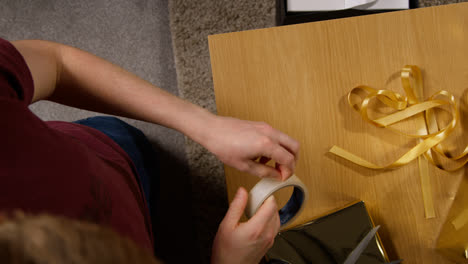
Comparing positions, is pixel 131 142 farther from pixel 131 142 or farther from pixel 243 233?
pixel 243 233

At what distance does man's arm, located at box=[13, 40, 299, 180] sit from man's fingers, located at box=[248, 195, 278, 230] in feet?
0.14

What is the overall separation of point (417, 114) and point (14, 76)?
68cm

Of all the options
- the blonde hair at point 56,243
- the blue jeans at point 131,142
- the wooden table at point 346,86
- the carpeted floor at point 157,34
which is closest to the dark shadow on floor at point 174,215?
the carpeted floor at point 157,34

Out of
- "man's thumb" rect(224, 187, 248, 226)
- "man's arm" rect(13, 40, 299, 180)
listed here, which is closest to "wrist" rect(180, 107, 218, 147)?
"man's arm" rect(13, 40, 299, 180)

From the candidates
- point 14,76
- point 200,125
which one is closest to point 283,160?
point 200,125

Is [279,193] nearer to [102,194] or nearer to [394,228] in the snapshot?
[394,228]

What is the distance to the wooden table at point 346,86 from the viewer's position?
2.09 ft

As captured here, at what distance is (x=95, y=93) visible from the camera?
1.77 ft

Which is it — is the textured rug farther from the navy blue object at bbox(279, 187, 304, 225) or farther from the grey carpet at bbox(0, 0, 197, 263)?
the navy blue object at bbox(279, 187, 304, 225)

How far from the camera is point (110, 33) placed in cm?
123

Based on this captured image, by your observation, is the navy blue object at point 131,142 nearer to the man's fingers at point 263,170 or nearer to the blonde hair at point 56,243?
the man's fingers at point 263,170

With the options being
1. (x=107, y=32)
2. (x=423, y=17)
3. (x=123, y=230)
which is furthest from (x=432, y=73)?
(x=107, y=32)

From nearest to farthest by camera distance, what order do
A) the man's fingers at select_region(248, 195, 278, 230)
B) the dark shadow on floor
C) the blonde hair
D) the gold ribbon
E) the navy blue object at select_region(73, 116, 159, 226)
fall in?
the blonde hair
the man's fingers at select_region(248, 195, 278, 230)
the gold ribbon
the navy blue object at select_region(73, 116, 159, 226)
the dark shadow on floor

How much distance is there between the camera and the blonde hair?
0.59 ft
